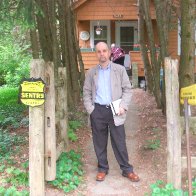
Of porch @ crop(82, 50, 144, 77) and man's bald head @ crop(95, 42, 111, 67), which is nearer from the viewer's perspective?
man's bald head @ crop(95, 42, 111, 67)

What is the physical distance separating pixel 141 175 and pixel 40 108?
1.95 metres

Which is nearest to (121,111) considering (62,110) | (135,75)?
(62,110)

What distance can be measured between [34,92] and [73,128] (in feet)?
11.5

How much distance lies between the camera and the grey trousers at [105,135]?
5352 millimetres

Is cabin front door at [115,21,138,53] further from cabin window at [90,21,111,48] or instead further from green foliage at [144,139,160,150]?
green foliage at [144,139,160,150]

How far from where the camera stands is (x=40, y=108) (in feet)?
15.4

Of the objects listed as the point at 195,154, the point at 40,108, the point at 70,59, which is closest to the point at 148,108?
the point at 70,59

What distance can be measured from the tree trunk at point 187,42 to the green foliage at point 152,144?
110 centimetres

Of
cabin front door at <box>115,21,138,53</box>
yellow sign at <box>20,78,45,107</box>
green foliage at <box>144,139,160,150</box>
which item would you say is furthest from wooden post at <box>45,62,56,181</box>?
cabin front door at <box>115,21,138,53</box>

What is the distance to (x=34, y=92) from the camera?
4.62 meters

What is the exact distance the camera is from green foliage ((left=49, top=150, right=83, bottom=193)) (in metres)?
5.16

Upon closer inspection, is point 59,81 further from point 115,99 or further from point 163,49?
point 163,49

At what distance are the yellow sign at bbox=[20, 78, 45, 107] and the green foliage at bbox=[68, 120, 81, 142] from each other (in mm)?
2777

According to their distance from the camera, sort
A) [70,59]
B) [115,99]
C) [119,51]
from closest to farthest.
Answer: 1. [115,99]
2. [70,59]
3. [119,51]
